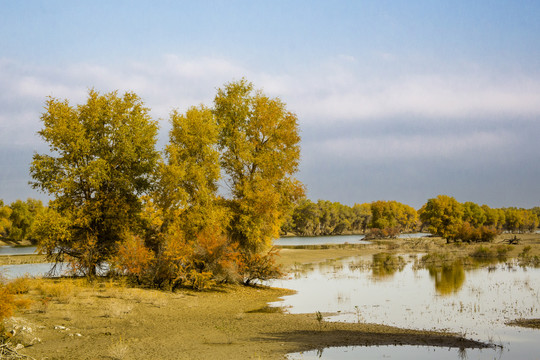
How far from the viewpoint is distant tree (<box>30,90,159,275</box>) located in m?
24.0

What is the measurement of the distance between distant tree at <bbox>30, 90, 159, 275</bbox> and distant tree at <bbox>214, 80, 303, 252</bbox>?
16.7 feet

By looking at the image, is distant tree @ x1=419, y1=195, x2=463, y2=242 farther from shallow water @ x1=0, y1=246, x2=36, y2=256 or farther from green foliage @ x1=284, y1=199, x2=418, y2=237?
shallow water @ x1=0, y1=246, x2=36, y2=256

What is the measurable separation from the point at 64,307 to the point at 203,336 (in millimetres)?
6540

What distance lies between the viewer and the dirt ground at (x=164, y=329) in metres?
13.4

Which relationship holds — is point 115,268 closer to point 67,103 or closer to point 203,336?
point 67,103

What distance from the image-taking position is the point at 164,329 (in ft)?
54.5

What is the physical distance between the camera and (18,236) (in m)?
93.1

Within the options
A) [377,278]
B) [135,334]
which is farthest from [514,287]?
[135,334]

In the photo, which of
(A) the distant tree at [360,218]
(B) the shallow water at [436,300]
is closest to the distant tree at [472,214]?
(A) the distant tree at [360,218]

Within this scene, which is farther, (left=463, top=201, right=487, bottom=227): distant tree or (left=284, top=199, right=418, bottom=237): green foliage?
(left=284, top=199, right=418, bottom=237): green foliage

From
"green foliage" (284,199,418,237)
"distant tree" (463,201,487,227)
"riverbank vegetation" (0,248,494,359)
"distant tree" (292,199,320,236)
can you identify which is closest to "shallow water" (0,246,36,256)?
"riverbank vegetation" (0,248,494,359)

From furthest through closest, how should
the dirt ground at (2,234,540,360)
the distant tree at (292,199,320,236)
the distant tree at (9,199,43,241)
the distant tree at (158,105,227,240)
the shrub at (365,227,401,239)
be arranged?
the distant tree at (292,199,320,236) < the shrub at (365,227,401,239) < the distant tree at (9,199,43,241) < the distant tree at (158,105,227,240) < the dirt ground at (2,234,540,360)

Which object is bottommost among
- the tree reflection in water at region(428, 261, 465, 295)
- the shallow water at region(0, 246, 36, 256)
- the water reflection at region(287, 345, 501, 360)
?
the shallow water at region(0, 246, 36, 256)

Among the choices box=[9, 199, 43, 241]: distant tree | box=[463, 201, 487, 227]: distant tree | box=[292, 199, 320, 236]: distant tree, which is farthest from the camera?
box=[292, 199, 320, 236]: distant tree
